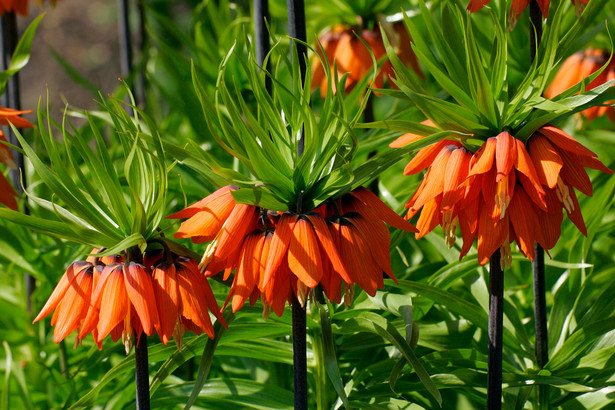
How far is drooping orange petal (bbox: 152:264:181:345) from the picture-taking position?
0.90 meters

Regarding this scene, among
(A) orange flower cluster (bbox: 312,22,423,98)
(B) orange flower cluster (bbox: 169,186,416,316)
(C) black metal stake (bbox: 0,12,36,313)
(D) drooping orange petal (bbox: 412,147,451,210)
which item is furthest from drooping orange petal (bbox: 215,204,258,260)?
(C) black metal stake (bbox: 0,12,36,313)

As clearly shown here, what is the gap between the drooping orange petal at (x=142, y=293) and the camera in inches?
34.4

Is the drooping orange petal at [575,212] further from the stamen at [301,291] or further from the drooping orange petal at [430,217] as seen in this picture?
the stamen at [301,291]

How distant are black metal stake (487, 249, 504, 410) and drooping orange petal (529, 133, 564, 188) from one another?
148 millimetres

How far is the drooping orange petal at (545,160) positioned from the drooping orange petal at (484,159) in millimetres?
52

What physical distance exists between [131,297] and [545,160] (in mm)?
498

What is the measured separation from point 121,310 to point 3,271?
117 cm

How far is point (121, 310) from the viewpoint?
2.89ft

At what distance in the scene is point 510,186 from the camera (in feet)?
3.03

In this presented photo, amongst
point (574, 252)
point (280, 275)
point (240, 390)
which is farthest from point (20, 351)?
point (574, 252)

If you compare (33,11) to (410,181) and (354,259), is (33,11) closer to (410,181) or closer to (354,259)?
(410,181)

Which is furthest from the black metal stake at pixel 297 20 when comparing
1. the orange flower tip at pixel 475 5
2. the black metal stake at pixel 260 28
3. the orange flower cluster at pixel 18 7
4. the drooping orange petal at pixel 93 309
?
the orange flower cluster at pixel 18 7

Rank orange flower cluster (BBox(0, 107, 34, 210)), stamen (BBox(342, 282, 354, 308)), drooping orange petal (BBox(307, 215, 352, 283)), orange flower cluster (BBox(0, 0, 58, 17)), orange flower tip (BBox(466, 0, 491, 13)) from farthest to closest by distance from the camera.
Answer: orange flower cluster (BBox(0, 0, 58, 17)) → orange flower cluster (BBox(0, 107, 34, 210)) → orange flower tip (BBox(466, 0, 491, 13)) → stamen (BBox(342, 282, 354, 308)) → drooping orange petal (BBox(307, 215, 352, 283))

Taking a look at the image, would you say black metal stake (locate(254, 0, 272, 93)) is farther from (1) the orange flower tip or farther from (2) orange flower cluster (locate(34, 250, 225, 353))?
(2) orange flower cluster (locate(34, 250, 225, 353))
